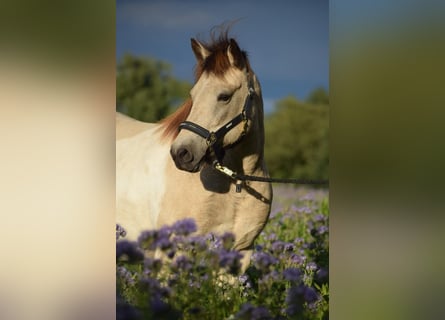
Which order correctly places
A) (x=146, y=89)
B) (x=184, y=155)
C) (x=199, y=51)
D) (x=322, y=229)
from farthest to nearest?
(x=322, y=229)
(x=146, y=89)
(x=199, y=51)
(x=184, y=155)

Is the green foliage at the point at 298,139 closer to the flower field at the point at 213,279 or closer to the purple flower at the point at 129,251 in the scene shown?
the flower field at the point at 213,279

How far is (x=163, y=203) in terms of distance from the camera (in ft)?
7.95

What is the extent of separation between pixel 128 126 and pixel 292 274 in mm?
894

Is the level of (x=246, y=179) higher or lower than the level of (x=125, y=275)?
higher

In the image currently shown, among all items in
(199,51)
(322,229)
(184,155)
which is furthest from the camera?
(322,229)

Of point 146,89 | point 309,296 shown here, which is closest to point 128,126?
point 146,89

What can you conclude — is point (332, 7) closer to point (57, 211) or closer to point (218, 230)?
point (218, 230)

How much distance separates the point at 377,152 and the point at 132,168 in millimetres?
962

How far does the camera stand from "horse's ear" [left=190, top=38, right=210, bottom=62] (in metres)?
2.32

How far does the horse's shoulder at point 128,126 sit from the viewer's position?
242 centimetres

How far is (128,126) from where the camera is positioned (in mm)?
2438

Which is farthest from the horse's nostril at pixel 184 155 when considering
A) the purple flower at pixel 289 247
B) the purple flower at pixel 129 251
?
the purple flower at pixel 289 247

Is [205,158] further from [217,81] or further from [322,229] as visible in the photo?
[322,229]

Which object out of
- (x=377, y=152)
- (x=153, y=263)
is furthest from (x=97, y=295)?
(x=377, y=152)
